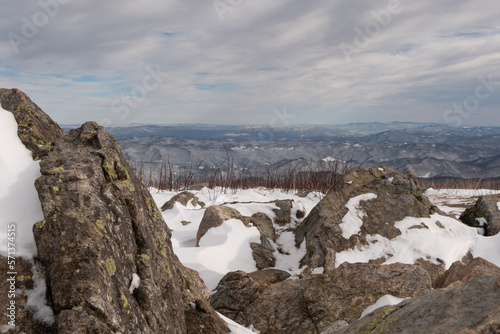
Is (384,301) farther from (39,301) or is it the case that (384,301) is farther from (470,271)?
(39,301)

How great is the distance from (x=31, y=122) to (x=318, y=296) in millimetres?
3476

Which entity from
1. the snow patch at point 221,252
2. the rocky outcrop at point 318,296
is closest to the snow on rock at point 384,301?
the rocky outcrop at point 318,296

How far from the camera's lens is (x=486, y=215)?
24.0 ft

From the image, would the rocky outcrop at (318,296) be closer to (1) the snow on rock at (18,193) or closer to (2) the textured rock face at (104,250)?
(2) the textured rock face at (104,250)

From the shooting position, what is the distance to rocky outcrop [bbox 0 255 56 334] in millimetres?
2002

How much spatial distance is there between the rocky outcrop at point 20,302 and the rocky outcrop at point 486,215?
24.8ft

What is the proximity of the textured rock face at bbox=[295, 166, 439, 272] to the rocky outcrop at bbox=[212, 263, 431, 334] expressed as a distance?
4.37ft

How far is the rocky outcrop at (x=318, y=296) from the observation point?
388cm

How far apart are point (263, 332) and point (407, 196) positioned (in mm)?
4434

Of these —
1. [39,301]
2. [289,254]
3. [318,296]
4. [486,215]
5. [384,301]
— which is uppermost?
[39,301]

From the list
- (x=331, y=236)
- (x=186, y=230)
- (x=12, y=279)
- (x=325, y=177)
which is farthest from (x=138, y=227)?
(x=325, y=177)

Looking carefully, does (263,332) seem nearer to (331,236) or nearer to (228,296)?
(228,296)

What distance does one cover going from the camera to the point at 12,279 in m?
2.13

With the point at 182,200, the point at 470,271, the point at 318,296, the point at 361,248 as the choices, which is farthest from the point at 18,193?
the point at 182,200
